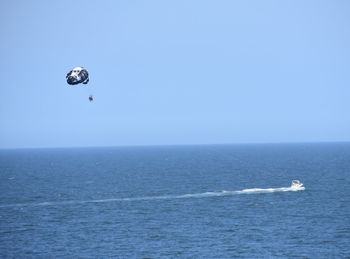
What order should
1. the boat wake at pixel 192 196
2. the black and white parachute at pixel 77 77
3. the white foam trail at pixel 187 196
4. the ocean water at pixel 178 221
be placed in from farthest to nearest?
the boat wake at pixel 192 196 → the white foam trail at pixel 187 196 → the ocean water at pixel 178 221 → the black and white parachute at pixel 77 77

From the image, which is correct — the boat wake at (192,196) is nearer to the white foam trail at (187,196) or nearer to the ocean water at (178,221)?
the white foam trail at (187,196)

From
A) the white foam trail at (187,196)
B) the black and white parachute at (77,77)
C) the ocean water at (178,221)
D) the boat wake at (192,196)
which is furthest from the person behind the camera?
the boat wake at (192,196)

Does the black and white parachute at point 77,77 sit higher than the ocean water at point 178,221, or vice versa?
the black and white parachute at point 77,77

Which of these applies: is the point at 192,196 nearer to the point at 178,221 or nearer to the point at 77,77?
the point at 178,221

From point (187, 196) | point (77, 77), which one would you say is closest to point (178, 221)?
point (187, 196)

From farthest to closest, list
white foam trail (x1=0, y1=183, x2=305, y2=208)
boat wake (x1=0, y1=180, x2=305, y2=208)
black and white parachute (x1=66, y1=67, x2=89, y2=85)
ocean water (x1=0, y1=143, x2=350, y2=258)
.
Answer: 1. boat wake (x1=0, y1=180, x2=305, y2=208)
2. white foam trail (x1=0, y1=183, x2=305, y2=208)
3. ocean water (x1=0, y1=143, x2=350, y2=258)
4. black and white parachute (x1=66, y1=67, x2=89, y2=85)

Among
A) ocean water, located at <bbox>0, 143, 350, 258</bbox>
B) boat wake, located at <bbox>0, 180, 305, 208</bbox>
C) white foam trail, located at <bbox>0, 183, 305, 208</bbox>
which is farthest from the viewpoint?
boat wake, located at <bbox>0, 180, 305, 208</bbox>

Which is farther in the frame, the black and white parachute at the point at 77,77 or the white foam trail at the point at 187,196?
the white foam trail at the point at 187,196

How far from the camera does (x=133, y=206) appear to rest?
102375mm

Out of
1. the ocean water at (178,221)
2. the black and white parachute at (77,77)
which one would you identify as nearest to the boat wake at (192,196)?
the ocean water at (178,221)

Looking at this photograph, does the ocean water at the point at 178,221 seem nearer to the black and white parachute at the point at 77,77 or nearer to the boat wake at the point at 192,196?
the boat wake at the point at 192,196

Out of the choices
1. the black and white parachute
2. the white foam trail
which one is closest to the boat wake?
the white foam trail

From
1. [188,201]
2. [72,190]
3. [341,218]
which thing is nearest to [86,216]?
[188,201]

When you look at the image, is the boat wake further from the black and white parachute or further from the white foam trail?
the black and white parachute
